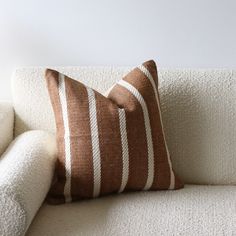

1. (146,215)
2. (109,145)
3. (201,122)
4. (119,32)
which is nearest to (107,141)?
(109,145)

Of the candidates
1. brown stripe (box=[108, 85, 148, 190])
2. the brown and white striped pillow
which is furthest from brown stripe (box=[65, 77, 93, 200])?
brown stripe (box=[108, 85, 148, 190])

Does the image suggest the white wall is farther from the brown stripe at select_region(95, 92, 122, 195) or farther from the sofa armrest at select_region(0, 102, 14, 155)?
the brown stripe at select_region(95, 92, 122, 195)

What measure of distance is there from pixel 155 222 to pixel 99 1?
86cm

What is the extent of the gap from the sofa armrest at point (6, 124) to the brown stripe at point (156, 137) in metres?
0.48

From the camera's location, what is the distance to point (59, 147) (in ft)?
4.83

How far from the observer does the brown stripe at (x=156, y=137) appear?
146 cm

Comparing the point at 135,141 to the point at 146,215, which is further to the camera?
the point at 135,141

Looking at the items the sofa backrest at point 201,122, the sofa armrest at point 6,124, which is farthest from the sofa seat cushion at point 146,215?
the sofa armrest at point 6,124

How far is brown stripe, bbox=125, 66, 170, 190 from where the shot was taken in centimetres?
146

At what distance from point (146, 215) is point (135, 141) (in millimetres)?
232

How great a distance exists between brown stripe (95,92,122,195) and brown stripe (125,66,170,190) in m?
0.11

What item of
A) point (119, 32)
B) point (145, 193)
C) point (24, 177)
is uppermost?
point (119, 32)

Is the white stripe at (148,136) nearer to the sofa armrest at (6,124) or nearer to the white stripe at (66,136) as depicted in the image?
the white stripe at (66,136)

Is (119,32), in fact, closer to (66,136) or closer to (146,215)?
(66,136)
